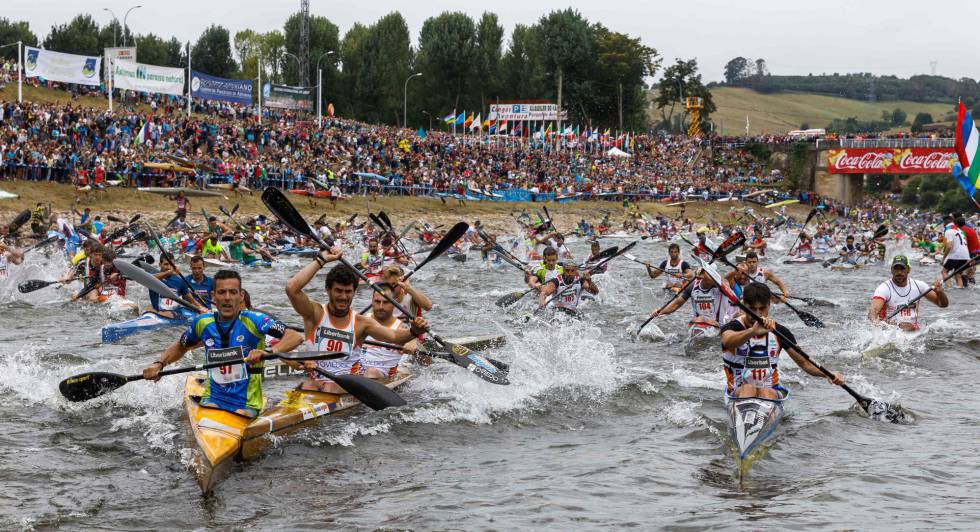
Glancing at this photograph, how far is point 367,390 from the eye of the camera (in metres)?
8.65

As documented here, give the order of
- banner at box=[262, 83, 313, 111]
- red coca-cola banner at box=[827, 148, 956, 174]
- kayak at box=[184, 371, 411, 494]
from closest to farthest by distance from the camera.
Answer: kayak at box=[184, 371, 411, 494] < banner at box=[262, 83, 313, 111] < red coca-cola banner at box=[827, 148, 956, 174]

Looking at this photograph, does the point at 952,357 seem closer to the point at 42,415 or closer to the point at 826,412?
the point at 826,412

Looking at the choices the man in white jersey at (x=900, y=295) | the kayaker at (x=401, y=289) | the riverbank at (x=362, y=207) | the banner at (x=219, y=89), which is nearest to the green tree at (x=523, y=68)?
the riverbank at (x=362, y=207)

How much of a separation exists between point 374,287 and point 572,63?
73769mm

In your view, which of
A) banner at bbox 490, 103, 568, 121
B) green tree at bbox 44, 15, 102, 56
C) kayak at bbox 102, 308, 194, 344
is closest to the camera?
kayak at bbox 102, 308, 194, 344

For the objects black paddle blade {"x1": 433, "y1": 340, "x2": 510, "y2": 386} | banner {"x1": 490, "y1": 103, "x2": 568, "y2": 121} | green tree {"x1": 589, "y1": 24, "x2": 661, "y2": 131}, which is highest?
green tree {"x1": 589, "y1": 24, "x2": 661, "y2": 131}

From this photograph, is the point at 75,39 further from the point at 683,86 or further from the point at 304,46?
the point at 683,86

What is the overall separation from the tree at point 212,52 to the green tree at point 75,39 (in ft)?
24.0

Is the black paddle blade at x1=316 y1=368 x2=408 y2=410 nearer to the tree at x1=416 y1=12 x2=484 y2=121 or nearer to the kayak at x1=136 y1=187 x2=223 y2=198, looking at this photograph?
the kayak at x1=136 y1=187 x2=223 y2=198

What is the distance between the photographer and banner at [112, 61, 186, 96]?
39594mm

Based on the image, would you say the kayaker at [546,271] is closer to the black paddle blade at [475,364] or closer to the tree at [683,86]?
the black paddle blade at [475,364]

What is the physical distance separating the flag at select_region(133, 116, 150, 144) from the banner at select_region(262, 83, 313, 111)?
14070 mm

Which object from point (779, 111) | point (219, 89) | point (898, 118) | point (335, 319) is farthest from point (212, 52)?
point (898, 118)

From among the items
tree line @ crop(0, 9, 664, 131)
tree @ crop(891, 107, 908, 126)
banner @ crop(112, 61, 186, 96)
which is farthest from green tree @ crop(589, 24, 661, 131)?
tree @ crop(891, 107, 908, 126)
